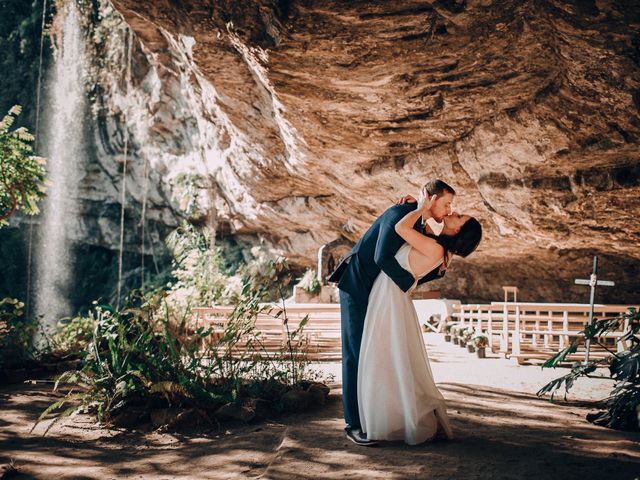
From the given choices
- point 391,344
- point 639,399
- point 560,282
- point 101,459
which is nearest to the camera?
point 639,399

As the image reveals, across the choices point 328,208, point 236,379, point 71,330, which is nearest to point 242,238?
point 328,208

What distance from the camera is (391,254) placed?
3.17 m

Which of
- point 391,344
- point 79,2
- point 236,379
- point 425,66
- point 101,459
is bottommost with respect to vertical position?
point 101,459

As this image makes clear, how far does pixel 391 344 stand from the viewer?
3.17 metres

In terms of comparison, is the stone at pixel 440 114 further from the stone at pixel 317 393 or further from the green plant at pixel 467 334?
the stone at pixel 317 393

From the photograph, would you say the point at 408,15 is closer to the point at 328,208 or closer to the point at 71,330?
the point at 71,330

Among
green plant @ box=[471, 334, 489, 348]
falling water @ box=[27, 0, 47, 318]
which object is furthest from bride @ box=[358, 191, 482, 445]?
falling water @ box=[27, 0, 47, 318]

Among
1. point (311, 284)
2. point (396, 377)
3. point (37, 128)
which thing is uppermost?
point (37, 128)

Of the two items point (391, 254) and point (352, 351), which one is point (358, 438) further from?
point (391, 254)

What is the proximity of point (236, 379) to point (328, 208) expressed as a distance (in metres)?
10.5

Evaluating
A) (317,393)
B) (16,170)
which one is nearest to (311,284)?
(16,170)

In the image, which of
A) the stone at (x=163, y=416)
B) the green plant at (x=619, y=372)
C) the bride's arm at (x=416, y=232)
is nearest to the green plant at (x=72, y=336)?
the stone at (x=163, y=416)

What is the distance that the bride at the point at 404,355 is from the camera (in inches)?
122

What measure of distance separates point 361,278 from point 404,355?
542 millimetres
